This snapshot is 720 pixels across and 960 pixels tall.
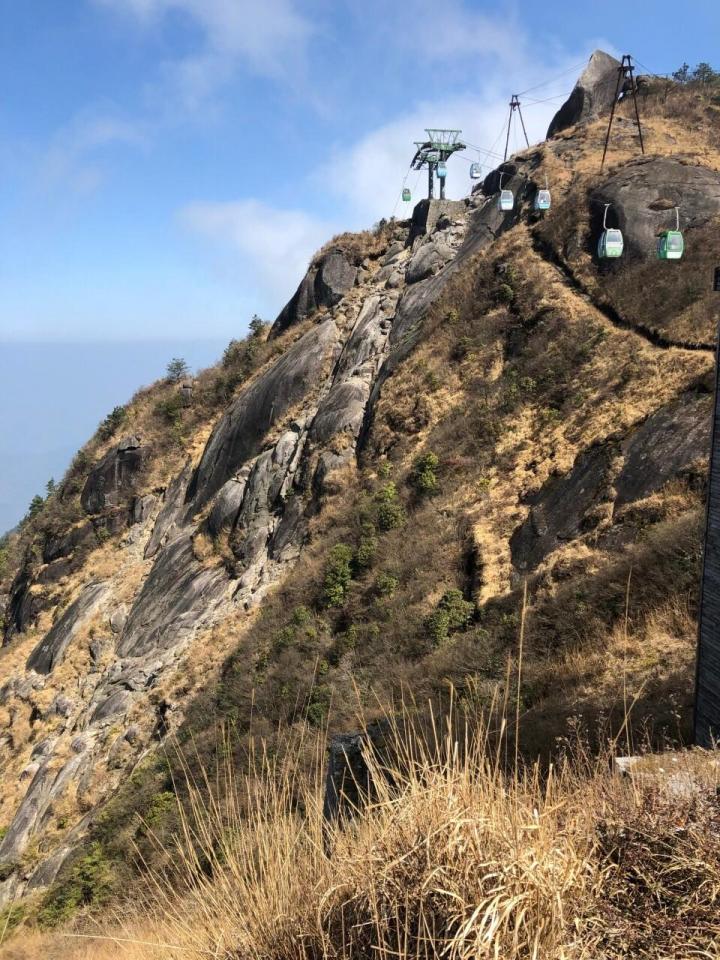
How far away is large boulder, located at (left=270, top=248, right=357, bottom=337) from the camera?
→ 40.2 m

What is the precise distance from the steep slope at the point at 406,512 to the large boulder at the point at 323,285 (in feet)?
1.00

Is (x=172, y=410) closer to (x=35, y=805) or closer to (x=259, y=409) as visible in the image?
(x=259, y=409)

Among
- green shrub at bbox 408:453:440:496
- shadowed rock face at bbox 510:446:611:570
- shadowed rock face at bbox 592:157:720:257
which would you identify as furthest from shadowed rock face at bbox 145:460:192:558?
shadowed rock face at bbox 592:157:720:257

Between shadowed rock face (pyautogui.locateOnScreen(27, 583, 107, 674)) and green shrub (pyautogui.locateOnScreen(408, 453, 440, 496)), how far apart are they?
17.7 metres

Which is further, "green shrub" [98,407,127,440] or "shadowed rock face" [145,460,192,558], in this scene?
"green shrub" [98,407,127,440]

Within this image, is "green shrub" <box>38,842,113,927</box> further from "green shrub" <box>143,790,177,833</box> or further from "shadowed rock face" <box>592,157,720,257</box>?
"shadowed rock face" <box>592,157,720,257</box>

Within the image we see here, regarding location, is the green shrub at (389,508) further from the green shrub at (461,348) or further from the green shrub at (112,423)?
the green shrub at (112,423)

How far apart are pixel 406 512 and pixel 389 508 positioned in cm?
65

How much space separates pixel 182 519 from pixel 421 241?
22511mm

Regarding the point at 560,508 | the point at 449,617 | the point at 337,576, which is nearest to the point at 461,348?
the point at 560,508

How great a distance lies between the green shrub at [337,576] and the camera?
21.3 m

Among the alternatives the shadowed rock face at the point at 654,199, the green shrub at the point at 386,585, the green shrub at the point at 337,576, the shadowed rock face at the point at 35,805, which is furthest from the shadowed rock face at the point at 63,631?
the shadowed rock face at the point at 654,199

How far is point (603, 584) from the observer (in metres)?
14.0

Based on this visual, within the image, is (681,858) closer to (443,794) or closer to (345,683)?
(443,794)
